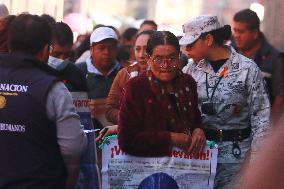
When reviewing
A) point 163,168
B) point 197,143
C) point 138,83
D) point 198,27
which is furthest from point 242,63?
point 163,168

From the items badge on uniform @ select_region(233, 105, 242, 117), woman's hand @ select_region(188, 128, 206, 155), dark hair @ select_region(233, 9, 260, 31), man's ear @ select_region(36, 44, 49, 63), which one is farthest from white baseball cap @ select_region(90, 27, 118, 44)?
man's ear @ select_region(36, 44, 49, 63)

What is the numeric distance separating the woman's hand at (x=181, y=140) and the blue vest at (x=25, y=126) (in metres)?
1.08

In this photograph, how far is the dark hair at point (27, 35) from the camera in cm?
476

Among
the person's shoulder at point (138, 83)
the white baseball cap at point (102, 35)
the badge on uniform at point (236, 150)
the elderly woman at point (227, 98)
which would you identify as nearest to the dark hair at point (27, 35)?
the person's shoulder at point (138, 83)

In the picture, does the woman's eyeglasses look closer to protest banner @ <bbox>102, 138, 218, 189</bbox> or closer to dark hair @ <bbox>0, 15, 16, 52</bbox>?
protest banner @ <bbox>102, 138, 218, 189</bbox>

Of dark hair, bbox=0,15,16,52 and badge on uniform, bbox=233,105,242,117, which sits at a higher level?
dark hair, bbox=0,15,16,52

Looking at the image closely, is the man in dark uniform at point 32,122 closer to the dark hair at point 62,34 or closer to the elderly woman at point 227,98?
the elderly woman at point 227,98

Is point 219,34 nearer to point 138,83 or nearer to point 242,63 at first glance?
point 242,63

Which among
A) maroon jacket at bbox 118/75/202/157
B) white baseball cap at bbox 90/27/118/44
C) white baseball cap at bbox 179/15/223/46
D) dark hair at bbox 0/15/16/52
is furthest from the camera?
white baseball cap at bbox 90/27/118/44

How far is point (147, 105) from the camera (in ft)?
18.0

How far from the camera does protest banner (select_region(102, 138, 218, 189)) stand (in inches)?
220

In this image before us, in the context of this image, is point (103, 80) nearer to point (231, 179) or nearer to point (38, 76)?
point (231, 179)

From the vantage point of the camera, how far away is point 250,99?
587cm

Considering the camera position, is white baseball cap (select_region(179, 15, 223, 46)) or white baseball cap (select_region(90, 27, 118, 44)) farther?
white baseball cap (select_region(90, 27, 118, 44))
